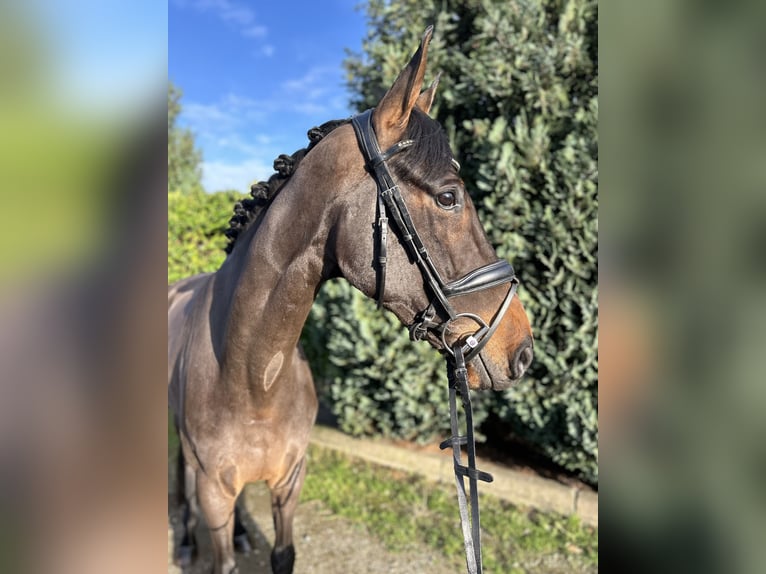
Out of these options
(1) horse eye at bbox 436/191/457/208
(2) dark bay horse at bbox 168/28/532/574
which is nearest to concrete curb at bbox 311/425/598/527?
(2) dark bay horse at bbox 168/28/532/574

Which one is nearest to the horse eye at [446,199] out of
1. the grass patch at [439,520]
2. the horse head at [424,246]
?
the horse head at [424,246]

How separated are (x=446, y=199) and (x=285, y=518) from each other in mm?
1907

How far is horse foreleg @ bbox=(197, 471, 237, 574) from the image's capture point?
6.75 feet

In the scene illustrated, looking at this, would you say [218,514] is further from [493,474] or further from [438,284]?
[493,474]

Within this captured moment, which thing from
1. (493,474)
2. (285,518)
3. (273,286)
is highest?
(273,286)

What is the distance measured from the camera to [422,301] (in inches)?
57.5

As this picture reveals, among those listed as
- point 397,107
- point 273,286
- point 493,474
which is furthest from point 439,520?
point 397,107

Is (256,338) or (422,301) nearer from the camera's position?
(422,301)

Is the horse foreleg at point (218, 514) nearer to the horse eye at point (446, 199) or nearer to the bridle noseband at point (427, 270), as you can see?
the bridle noseband at point (427, 270)

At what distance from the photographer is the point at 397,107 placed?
1.46 meters

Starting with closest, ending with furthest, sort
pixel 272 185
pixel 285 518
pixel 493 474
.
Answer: pixel 272 185 < pixel 285 518 < pixel 493 474
